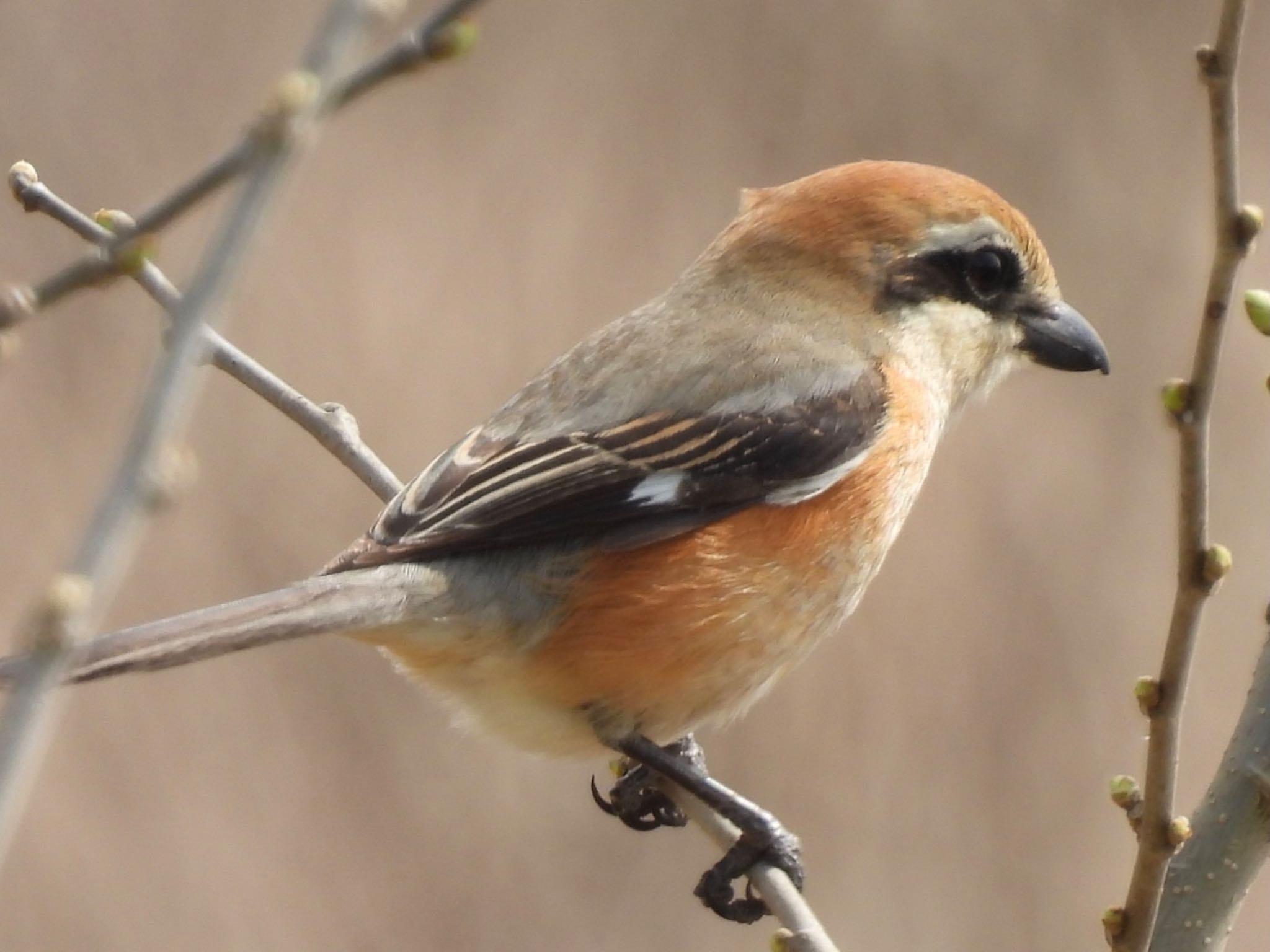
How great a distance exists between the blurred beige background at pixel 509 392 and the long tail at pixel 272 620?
177 cm

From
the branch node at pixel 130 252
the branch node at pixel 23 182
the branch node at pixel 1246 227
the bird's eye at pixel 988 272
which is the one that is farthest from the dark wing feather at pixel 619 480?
the branch node at pixel 130 252

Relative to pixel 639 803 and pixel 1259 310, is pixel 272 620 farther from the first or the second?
pixel 1259 310

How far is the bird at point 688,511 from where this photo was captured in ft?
7.89

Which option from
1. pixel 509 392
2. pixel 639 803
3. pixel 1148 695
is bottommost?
pixel 1148 695

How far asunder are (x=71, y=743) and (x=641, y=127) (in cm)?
225

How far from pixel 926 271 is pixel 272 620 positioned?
1335 millimetres

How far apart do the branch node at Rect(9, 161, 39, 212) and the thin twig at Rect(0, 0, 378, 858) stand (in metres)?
1.03

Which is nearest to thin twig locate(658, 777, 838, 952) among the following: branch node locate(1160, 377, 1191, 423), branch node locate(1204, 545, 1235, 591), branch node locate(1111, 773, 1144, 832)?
branch node locate(1111, 773, 1144, 832)

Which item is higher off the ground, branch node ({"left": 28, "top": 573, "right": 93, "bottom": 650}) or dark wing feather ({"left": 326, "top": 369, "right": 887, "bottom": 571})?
dark wing feather ({"left": 326, "top": 369, "right": 887, "bottom": 571})

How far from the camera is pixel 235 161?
3.00 ft

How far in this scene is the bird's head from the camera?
276cm

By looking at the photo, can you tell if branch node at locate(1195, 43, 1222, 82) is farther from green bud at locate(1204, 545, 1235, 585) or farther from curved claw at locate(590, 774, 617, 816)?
curved claw at locate(590, 774, 617, 816)

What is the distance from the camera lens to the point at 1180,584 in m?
1.58

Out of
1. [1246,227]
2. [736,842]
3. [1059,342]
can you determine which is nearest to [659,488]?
[736,842]
